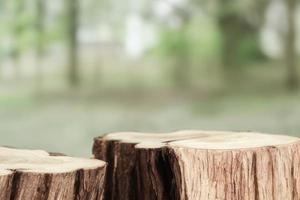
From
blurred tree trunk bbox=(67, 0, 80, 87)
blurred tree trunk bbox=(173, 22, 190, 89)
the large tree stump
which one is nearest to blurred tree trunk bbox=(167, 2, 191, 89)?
blurred tree trunk bbox=(173, 22, 190, 89)

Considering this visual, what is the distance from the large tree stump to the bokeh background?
1.73m

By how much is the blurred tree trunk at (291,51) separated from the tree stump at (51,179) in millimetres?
A: 2139

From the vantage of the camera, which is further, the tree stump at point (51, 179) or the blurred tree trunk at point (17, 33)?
the blurred tree trunk at point (17, 33)

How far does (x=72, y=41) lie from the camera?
357 centimetres

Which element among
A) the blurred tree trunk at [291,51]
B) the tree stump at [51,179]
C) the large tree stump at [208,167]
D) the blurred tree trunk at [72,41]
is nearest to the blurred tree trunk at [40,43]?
the blurred tree trunk at [72,41]

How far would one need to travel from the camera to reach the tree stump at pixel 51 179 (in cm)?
147

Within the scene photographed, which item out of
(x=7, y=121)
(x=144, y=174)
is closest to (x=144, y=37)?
(x=7, y=121)

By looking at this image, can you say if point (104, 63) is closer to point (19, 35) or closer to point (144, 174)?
point (19, 35)

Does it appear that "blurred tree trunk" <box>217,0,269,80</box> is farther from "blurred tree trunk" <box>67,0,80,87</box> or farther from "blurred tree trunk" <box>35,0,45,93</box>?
"blurred tree trunk" <box>35,0,45,93</box>

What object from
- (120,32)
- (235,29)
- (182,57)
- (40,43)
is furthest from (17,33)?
(235,29)

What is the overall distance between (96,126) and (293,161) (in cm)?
195

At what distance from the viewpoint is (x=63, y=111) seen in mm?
3525

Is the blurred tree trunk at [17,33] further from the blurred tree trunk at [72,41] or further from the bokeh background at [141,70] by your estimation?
the blurred tree trunk at [72,41]

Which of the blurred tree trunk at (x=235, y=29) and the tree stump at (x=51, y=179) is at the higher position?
the blurred tree trunk at (x=235, y=29)
